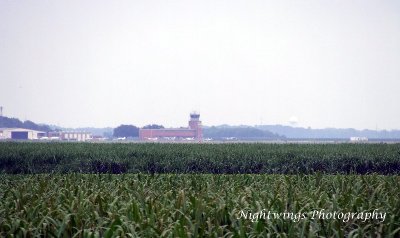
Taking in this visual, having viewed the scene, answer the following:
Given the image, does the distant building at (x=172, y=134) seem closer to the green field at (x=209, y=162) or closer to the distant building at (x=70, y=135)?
the distant building at (x=70, y=135)

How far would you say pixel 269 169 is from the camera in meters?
24.1

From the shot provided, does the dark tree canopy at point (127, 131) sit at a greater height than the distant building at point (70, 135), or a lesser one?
greater

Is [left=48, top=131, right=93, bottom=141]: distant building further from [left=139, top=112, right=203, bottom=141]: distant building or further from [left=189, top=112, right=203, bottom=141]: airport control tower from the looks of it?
[left=189, top=112, right=203, bottom=141]: airport control tower

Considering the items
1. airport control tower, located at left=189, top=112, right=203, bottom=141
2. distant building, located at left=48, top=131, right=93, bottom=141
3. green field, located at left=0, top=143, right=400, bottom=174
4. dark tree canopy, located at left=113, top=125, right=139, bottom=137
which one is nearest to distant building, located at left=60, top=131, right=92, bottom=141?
distant building, located at left=48, top=131, right=93, bottom=141

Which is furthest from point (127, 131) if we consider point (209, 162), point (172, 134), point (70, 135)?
point (209, 162)

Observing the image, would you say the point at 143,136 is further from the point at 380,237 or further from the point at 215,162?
the point at 380,237

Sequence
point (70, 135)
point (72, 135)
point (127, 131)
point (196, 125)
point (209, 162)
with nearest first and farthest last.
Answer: point (209, 162), point (196, 125), point (70, 135), point (72, 135), point (127, 131)

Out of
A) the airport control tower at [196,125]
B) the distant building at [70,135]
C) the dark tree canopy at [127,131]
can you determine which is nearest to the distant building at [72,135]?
the distant building at [70,135]

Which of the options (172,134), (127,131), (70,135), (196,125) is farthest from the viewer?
(127,131)

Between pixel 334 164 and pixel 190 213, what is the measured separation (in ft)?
67.6

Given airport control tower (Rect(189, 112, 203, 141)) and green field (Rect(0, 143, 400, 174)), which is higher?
airport control tower (Rect(189, 112, 203, 141))

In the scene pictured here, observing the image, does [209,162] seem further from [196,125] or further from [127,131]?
[127,131]

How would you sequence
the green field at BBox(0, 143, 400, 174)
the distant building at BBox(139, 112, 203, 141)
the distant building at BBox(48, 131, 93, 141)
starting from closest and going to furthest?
1. the green field at BBox(0, 143, 400, 174)
2. the distant building at BBox(139, 112, 203, 141)
3. the distant building at BBox(48, 131, 93, 141)

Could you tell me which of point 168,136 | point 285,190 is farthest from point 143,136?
point 285,190
